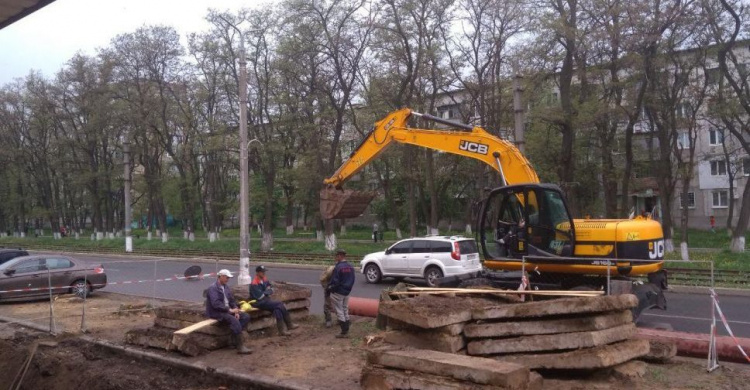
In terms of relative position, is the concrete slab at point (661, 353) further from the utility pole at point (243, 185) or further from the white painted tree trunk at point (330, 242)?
the white painted tree trunk at point (330, 242)

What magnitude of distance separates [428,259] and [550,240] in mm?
8243

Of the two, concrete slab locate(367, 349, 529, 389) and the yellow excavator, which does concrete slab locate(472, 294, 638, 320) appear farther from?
the yellow excavator

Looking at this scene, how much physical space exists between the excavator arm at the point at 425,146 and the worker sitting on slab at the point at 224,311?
16.3 ft

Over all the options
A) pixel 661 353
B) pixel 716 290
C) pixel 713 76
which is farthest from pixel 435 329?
pixel 713 76

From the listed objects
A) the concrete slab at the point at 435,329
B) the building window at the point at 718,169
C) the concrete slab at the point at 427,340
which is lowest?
the concrete slab at the point at 427,340

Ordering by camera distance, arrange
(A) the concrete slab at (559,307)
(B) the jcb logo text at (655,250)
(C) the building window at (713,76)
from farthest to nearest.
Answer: (C) the building window at (713,76) → (B) the jcb logo text at (655,250) → (A) the concrete slab at (559,307)

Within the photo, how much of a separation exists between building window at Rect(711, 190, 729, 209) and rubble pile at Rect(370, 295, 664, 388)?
163 feet

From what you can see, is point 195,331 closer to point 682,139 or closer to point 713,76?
point 713,76

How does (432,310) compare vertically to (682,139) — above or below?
below

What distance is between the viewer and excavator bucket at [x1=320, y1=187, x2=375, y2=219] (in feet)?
46.3

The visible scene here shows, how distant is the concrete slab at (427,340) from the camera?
288 inches

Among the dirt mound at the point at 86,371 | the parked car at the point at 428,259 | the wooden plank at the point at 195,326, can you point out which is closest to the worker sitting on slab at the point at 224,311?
the wooden plank at the point at 195,326

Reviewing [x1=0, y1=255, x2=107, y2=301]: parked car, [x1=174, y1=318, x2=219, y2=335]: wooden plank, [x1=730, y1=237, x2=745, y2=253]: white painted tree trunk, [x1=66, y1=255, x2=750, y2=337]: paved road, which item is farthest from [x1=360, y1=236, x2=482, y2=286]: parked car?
[x1=730, y1=237, x2=745, y2=253]: white painted tree trunk

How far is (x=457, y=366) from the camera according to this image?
20.9 feet
